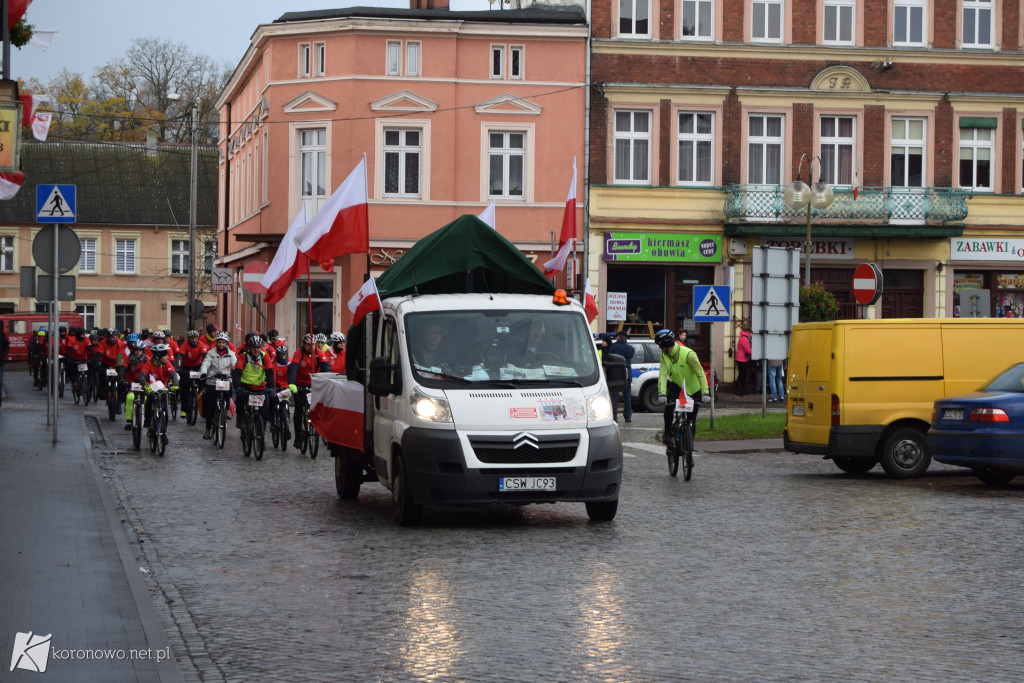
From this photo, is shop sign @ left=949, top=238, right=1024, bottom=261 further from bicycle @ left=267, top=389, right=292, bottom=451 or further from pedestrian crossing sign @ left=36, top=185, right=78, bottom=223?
pedestrian crossing sign @ left=36, top=185, right=78, bottom=223

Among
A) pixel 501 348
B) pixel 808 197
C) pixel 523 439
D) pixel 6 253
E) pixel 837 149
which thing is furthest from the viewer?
pixel 6 253

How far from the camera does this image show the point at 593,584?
988 centimetres

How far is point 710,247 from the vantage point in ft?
127

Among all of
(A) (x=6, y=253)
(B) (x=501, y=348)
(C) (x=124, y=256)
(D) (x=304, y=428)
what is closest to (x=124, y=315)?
(C) (x=124, y=256)

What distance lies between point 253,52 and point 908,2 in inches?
742

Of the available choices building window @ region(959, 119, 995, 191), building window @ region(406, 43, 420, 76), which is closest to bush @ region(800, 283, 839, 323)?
building window @ region(959, 119, 995, 191)

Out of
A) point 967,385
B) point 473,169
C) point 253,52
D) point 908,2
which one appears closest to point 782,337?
point 967,385

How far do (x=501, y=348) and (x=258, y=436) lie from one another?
26.9ft

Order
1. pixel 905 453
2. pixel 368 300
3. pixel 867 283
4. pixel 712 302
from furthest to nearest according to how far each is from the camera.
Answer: pixel 712 302, pixel 867 283, pixel 905 453, pixel 368 300

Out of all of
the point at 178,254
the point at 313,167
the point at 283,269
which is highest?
the point at 313,167

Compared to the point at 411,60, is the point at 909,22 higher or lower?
higher

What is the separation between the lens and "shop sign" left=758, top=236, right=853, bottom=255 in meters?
38.9

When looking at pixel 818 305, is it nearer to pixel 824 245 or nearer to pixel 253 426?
pixel 824 245

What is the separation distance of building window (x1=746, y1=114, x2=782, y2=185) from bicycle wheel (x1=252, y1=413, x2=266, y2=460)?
862 inches
